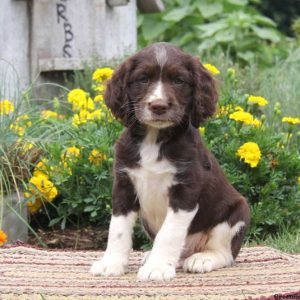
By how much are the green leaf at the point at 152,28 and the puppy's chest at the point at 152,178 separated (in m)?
8.58

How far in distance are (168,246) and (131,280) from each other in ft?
0.89

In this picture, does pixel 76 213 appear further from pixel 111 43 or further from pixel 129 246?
pixel 111 43

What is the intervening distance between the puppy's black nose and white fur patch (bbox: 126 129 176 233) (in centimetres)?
31

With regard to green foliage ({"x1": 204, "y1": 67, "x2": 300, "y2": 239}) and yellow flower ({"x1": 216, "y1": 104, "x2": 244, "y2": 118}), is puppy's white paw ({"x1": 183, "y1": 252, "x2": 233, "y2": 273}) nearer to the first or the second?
green foliage ({"x1": 204, "y1": 67, "x2": 300, "y2": 239})

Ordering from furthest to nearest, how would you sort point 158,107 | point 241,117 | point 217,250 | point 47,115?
point 47,115 → point 241,117 → point 217,250 → point 158,107

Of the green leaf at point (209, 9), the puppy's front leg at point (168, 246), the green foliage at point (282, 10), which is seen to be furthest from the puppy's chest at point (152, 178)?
the green foliage at point (282, 10)

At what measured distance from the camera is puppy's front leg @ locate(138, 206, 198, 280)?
437cm

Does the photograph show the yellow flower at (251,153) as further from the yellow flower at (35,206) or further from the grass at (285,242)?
the yellow flower at (35,206)

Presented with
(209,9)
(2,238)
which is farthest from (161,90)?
(209,9)

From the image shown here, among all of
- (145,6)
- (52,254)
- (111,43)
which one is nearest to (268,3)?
(145,6)

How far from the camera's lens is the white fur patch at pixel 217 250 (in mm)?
4754

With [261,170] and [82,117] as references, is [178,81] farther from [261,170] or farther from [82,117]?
[82,117]

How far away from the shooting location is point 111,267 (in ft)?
14.9

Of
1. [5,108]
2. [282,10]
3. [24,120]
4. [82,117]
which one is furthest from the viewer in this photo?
[282,10]
